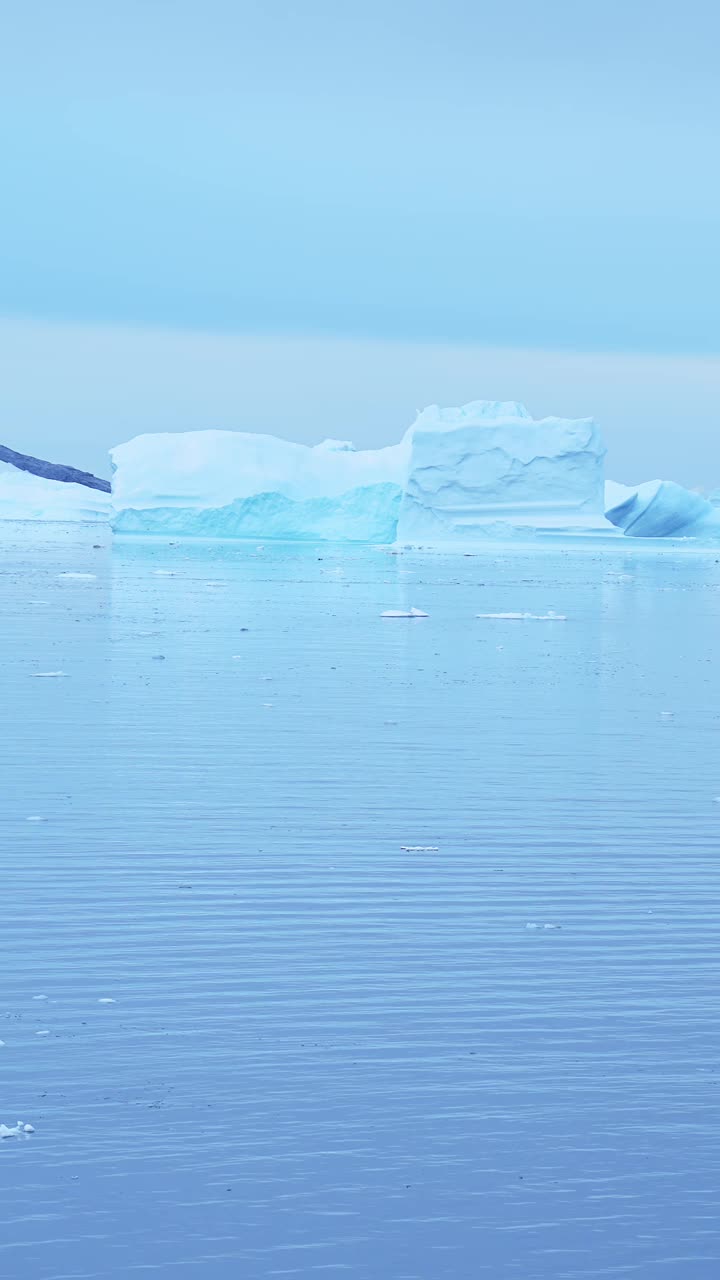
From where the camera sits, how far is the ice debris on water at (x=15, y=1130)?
403 centimetres

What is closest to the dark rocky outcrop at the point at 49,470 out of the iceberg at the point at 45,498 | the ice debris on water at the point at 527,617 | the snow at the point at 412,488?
the iceberg at the point at 45,498

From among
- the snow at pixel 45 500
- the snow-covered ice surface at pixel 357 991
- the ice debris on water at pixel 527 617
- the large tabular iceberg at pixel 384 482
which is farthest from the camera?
the snow at pixel 45 500

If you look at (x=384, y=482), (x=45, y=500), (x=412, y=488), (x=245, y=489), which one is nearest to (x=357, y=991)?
(x=412, y=488)

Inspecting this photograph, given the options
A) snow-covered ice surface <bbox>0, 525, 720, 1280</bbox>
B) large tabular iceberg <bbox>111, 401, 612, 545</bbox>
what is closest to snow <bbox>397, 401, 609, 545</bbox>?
large tabular iceberg <bbox>111, 401, 612, 545</bbox>

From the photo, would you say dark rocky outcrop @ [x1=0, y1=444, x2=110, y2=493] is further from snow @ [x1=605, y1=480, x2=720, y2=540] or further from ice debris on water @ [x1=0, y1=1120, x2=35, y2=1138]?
ice debris on water @ [x1=0, y1=1120, x2=35, y2=1138]

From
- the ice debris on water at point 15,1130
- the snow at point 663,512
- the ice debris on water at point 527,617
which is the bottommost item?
the ice debris on water at point 15,1130

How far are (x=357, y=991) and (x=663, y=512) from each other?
50907 mm

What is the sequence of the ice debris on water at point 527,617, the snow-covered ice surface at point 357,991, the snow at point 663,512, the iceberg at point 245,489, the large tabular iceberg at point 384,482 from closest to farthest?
the snow-covered ice surface at point 357,991 < the ice debris on water at point 527,617 < the large tabular iceberg at point 384,482 < the iceberg at point 245,489 < the snow at point 663,512

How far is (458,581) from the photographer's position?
35156mm

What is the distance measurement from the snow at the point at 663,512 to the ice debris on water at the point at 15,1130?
49.3 m

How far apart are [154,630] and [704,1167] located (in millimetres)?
15873

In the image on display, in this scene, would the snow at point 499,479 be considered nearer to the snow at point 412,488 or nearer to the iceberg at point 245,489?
the snow at point 412,488

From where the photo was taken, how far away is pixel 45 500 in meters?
88.2

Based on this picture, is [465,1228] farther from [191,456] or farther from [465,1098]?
[191,456]
